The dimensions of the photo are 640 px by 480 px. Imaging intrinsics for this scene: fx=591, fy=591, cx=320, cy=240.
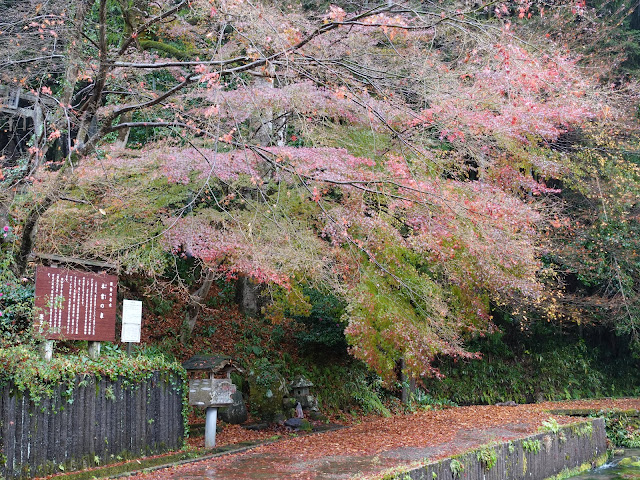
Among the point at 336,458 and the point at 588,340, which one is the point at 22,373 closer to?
the point at 336,458

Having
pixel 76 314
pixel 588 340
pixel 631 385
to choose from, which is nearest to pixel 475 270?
pixel 76 314

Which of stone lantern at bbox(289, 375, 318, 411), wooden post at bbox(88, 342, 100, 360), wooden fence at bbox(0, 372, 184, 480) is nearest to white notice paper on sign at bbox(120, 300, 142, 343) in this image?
wooden post at bbox(88, 342, 100, 360)

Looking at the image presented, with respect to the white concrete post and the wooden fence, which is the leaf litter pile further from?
the wooden fence

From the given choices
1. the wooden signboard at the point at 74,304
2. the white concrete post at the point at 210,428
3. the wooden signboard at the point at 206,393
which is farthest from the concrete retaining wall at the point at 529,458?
the wooden signboard at the point at 74,304

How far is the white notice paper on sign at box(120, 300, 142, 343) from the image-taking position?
891cm

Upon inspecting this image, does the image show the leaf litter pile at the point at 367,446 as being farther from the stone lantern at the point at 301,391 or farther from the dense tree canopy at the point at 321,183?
the dense tree canopy at the point at 321,183

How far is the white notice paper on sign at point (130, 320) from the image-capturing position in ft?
29.2

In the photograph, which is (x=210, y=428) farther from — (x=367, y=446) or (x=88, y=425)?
(x=367, y=446)

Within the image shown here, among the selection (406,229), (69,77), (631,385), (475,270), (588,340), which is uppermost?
(69,77)

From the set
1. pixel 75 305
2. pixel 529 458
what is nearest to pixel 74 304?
pixel 75 305

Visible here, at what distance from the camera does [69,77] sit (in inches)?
310

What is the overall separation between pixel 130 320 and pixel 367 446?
4.21 m

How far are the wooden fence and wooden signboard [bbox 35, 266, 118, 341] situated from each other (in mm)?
746

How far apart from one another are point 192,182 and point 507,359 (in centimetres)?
1221
